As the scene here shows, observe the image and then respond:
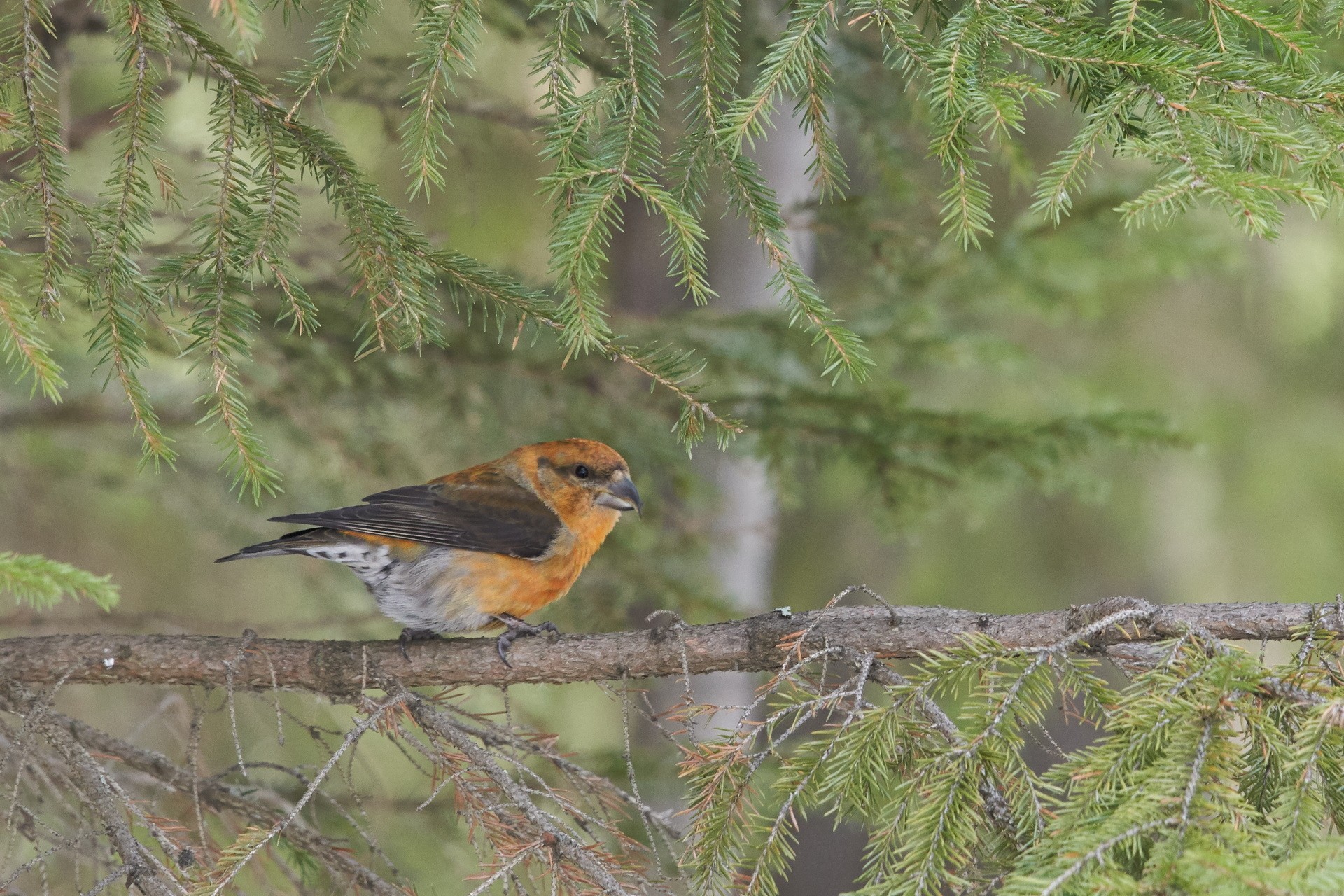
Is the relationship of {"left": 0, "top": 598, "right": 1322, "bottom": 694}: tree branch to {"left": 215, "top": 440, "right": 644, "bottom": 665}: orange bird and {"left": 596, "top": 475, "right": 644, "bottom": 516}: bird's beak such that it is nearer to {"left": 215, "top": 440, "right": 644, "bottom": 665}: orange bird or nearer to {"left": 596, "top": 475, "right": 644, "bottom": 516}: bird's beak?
{"left": 215, "top": 440, "right": 644, "bottom": 665}: orange bird

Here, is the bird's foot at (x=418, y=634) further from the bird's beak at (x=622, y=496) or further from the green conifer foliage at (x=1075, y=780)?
the green conifer foliage at (x=1075, y=780)

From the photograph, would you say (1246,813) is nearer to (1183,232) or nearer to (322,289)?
(322,289)

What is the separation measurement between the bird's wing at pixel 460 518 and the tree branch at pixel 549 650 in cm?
72

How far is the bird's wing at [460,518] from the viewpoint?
458 cm

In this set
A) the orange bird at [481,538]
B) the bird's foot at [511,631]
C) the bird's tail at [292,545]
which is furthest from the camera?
the orange bird at [481,538]

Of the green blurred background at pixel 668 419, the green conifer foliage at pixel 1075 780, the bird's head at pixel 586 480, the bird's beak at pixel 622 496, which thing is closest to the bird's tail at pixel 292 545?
the green blurred background at pixel 668 419

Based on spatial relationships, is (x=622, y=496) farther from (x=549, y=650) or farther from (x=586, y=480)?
(x=549, y=650)

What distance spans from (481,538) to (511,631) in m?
0.74

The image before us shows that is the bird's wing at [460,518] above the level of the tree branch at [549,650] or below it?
below

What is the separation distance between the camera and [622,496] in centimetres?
474

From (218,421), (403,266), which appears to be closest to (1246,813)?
(403,266)

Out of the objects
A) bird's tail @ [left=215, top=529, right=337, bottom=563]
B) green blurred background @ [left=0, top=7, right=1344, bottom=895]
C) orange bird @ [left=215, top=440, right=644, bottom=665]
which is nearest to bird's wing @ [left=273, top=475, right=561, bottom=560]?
orange bird @ [left=215, top=440, right=644, bottom=665]

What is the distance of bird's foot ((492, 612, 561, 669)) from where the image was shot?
364 cm

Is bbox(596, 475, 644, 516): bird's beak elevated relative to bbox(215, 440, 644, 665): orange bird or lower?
elevated
